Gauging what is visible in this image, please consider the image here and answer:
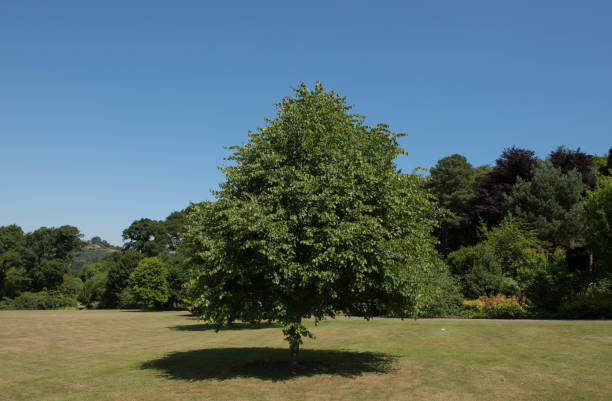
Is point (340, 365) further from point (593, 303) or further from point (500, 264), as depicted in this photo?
point (500, 264)

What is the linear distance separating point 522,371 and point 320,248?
8.84 m

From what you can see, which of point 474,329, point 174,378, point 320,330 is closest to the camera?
point 174,378

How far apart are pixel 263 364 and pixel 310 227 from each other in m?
7.43

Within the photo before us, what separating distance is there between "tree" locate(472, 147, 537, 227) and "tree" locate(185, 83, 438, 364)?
38463 mm

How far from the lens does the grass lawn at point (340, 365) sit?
12680mm

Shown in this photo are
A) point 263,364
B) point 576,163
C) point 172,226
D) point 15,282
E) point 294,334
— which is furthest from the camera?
point 172,226

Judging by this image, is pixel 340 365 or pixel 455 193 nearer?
pixel 340 365

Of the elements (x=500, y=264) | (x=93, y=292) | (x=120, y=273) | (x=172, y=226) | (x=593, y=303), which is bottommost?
(x=93, y=292)

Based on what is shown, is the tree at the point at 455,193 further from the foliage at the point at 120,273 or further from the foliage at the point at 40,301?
the foliage at the point at 40,301

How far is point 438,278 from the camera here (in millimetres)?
34062

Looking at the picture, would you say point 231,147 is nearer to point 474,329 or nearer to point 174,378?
point 174,378

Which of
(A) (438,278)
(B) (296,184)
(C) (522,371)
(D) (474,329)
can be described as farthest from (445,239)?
(B) (296,184)

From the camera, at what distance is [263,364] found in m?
17.5

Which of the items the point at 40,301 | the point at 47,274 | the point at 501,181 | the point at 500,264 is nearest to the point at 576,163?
the point at 501,181
